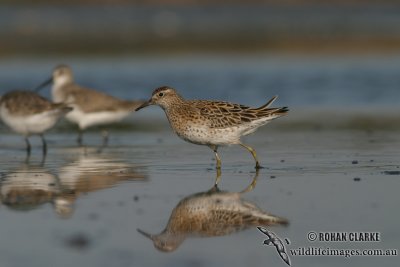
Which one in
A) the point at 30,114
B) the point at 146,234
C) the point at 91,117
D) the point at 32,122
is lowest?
the point at 91,117

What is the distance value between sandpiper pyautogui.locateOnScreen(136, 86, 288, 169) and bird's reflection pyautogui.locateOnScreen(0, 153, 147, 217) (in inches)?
29.8

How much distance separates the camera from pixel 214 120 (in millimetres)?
10797

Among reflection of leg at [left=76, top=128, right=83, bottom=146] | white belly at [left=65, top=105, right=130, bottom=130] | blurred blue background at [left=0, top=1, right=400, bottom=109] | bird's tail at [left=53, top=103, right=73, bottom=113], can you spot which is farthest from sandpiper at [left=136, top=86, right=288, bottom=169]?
blurred blue background at [left=0, top=1, right=400, bottom=109]

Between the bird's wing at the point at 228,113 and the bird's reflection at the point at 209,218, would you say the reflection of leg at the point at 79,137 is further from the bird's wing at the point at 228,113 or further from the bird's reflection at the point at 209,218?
the bird's reflection at the point at 209,218

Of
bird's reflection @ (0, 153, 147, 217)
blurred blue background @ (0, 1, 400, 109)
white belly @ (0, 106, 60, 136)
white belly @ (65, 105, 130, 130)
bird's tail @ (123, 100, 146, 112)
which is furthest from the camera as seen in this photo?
blurred blue background @ (0, 1, 400, 109)

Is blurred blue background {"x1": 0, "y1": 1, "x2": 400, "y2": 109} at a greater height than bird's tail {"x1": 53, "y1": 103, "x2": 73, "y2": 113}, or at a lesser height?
lesser

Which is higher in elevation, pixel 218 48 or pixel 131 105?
pixel 131 105

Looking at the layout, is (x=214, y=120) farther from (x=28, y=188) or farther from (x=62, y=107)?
(x=62, y=107)

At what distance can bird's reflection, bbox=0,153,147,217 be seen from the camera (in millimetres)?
9086

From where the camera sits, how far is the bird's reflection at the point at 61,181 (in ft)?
29.8

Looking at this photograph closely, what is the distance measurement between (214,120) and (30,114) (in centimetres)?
370

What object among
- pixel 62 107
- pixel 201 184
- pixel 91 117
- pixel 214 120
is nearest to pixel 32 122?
pixel 62 107

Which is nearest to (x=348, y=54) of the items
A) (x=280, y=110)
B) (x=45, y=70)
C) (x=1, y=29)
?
(x=45, y=70)

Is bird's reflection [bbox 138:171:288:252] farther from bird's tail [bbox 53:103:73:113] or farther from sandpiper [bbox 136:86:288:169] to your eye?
bird's tail [bbox 53:103:73:113]
